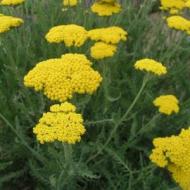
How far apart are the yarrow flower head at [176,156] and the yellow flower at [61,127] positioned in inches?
14.9

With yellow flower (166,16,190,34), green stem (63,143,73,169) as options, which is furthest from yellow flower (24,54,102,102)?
yellow flower (166,16,190,34)

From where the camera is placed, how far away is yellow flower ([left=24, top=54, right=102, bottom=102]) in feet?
5.98

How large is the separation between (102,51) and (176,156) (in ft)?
1.98

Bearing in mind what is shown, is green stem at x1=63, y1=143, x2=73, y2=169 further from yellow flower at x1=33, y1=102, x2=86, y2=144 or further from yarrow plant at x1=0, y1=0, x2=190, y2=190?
yellow flower at x1=33, y1=102, x2=86, y2=144

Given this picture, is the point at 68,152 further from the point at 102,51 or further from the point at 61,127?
the point at 102,51

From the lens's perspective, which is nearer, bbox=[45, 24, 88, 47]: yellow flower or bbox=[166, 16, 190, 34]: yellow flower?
bbox=[45, 24, 88, 47]: yellow flower

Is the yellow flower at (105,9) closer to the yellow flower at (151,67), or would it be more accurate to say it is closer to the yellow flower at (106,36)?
the yellow flower at (106,36)

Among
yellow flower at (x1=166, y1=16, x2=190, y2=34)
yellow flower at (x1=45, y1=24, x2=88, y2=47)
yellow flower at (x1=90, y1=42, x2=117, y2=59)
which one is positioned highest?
yellow flower at (x1=45, y1=24, x2=88, y2=47)

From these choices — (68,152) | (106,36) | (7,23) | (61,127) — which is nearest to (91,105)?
(106,36)

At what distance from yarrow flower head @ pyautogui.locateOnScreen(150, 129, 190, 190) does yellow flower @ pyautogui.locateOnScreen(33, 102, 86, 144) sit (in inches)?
14.9

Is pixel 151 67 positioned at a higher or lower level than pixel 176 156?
higher

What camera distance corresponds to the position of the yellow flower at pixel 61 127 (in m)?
1.66

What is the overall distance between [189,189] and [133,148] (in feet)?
1.61

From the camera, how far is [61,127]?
169 cm
